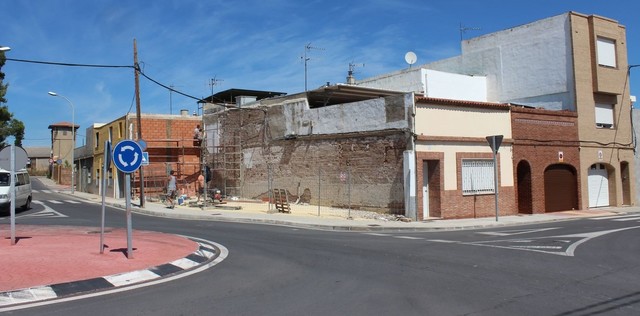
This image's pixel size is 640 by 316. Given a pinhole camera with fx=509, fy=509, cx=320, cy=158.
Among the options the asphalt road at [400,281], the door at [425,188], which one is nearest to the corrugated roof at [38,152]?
the door at [425,188]

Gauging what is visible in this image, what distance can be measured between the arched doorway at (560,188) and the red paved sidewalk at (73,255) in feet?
60.7

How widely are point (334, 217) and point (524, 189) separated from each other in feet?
31.4

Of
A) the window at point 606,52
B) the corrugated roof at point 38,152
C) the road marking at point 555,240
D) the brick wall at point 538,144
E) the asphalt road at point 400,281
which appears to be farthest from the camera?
the corrugated roof at point 38,152

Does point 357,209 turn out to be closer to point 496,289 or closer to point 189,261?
point 189,261

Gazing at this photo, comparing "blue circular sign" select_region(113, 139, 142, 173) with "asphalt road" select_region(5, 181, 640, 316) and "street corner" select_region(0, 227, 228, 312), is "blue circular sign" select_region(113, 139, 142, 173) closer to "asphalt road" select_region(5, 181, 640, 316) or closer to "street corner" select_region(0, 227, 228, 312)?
"street corner" select_region(0, 227, 228, 312)

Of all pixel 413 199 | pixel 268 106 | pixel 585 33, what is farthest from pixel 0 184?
pixel 585 33

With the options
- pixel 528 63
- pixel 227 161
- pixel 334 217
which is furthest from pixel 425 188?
pixel 227 161

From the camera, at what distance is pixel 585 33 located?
1048 inches

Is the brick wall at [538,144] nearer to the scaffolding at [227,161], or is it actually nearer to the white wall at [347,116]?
the white wall at [347,116]

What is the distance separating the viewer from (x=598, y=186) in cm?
2788

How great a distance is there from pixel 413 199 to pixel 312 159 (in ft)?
21.7

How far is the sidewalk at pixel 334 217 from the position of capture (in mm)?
17875

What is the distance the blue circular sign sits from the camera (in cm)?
986

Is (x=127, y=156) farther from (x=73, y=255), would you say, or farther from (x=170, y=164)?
(x=170, y=164)
